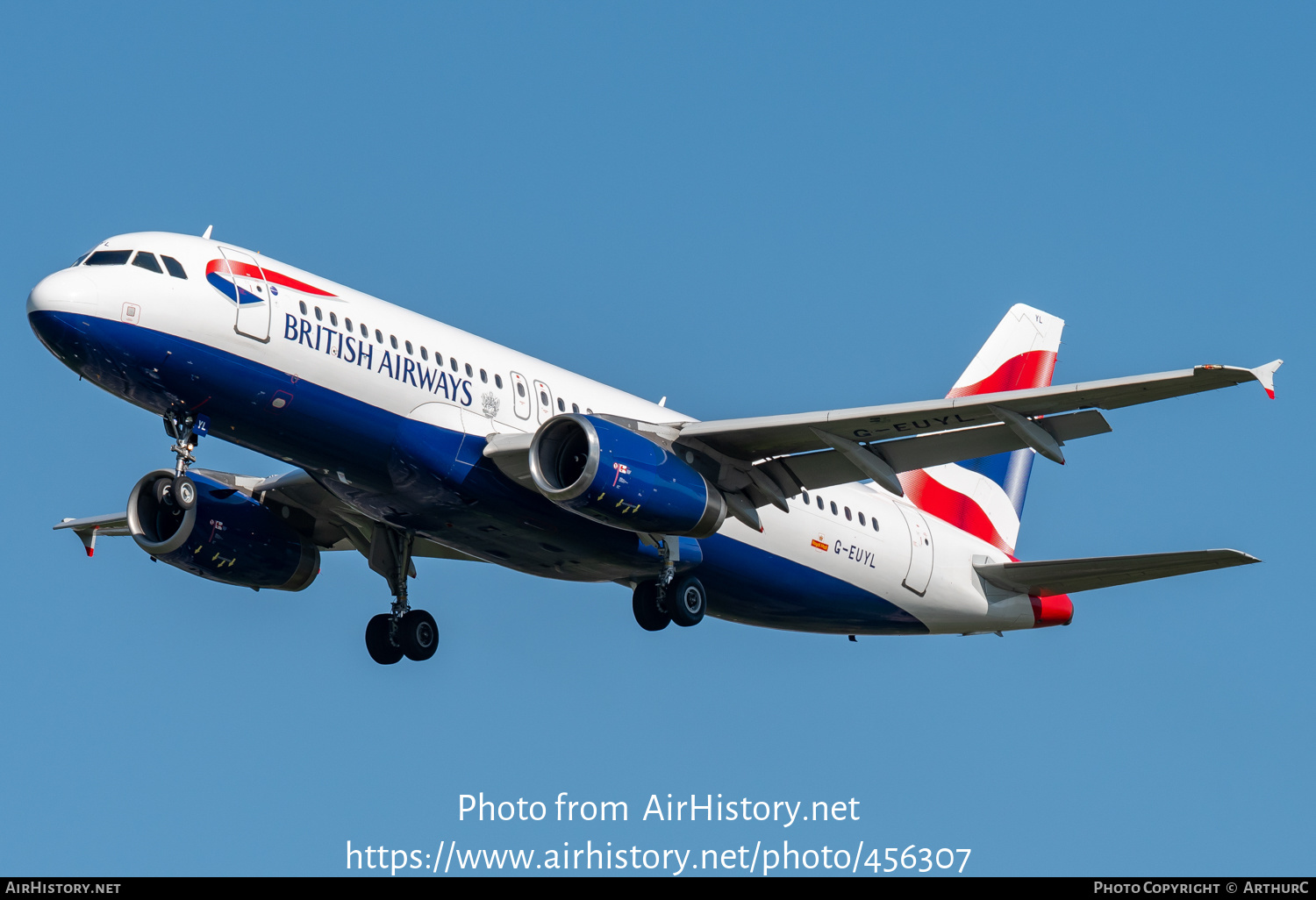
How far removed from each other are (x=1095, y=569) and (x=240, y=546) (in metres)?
16.8

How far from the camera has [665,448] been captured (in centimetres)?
2972

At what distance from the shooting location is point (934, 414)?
27703 millimetres

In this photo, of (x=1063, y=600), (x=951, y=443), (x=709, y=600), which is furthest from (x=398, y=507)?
(x=1063, y=600)

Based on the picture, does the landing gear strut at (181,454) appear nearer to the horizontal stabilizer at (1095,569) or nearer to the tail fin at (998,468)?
the tail fin at (998,468)

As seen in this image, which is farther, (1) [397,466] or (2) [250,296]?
(1) [397,466]

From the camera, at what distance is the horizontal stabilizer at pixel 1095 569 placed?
29.6 m

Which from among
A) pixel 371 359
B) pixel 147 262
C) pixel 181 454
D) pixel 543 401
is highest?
pixel 543 401

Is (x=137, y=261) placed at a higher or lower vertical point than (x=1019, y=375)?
lower

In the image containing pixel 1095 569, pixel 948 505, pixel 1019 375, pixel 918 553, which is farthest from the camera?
pixel 1019 375

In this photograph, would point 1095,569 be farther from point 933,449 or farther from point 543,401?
point 543,401

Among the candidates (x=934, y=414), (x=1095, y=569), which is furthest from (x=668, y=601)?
(x=1095, y=569)

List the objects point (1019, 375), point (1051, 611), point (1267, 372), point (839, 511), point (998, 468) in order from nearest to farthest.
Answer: point (1267, 372) < point (839, 511) < point (1051, 611) < point (998, 468) < point (1019, 375)

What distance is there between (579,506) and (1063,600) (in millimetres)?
13562

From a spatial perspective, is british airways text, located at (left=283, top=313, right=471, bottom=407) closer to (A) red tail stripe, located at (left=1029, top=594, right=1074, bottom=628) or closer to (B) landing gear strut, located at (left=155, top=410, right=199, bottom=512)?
(B) landing gear strut, located at (left=155, top=410, right=199, bottom=512)
